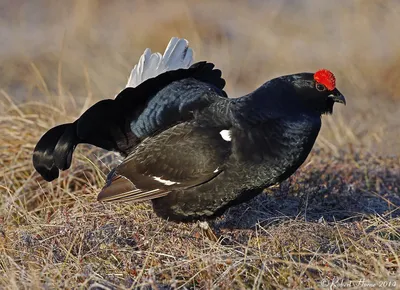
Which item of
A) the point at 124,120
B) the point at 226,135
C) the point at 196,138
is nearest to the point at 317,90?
the point at 226,135

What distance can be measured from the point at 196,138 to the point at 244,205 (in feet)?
2.55

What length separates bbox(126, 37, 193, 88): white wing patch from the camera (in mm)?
4301

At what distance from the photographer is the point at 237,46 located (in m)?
9.58

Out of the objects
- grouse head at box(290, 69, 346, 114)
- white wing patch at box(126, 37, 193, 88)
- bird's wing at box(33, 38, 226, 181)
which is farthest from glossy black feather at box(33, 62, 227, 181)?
grouse head at box(290, 69, 346, 114)

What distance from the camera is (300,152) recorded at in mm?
3455

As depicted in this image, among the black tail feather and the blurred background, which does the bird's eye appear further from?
the blurred background

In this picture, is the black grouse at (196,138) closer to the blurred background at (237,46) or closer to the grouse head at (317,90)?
the grouse head at (317,90)

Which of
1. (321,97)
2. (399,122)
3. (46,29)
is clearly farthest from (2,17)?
(321,97)

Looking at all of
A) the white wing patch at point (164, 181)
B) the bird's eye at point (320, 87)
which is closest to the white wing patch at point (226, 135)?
the white wing patch at point (164, 181)

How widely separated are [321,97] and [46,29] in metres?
7.97

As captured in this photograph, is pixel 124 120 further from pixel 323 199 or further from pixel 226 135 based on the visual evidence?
pixel 323 199

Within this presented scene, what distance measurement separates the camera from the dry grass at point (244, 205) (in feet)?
10.0

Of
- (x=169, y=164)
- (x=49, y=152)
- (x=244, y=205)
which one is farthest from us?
(x=244, y=205)

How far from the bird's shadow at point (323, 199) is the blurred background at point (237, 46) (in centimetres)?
92
